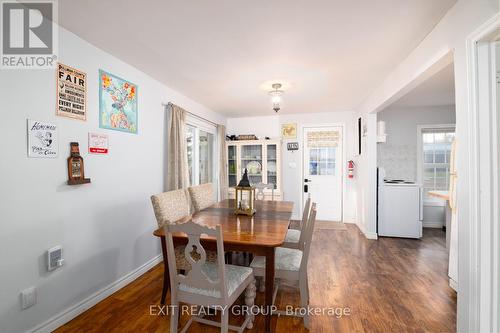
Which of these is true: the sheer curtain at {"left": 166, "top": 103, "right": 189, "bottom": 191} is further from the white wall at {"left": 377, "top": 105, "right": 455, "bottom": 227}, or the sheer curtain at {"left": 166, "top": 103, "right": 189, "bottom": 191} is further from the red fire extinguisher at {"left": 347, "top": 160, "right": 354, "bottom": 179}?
the white wall at {"left": 377, "top": 105, "right": 455, "bottom": 227}

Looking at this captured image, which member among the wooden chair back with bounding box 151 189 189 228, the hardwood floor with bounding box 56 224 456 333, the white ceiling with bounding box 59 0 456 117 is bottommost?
the hardwood floor with bounding box 56 224 456 333

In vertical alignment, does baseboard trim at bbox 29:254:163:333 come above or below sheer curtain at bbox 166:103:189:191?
below

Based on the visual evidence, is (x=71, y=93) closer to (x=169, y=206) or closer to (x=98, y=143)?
(x=98, y=143)

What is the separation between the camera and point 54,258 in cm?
165

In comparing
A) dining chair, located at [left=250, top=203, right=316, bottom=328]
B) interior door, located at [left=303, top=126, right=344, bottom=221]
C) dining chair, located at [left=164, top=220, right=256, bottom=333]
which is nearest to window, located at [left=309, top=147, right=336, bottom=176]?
interior door, located at [left=303, top=126, right=344, bottom=221]

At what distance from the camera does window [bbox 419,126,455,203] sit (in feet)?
14.2

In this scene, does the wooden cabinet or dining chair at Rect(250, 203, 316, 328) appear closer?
dining chair at Rect(250, 203, 316, 328)

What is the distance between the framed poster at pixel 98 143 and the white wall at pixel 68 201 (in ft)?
0.16

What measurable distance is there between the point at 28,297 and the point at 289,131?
442cm

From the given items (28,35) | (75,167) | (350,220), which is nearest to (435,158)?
(350,220)

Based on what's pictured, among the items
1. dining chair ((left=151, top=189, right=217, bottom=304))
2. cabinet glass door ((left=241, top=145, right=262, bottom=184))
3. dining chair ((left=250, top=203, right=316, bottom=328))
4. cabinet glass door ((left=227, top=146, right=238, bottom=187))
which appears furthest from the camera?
cabinet glass door ((left=227, top=146, right=238, bottom=187))

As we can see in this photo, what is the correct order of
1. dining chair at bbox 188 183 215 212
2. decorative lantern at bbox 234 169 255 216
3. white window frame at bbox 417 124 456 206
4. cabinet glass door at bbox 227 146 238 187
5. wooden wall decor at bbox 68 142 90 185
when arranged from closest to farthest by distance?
1. wooden wall decor at bbox 68 142 90 185
2. decorative lantern at bbox 234 169 255 216
3. dining chair at bbox 188 183 215 212
4. white window frame at bbox 417 124 456 206
5. cabinet glass door at bbox 227 146 238 187

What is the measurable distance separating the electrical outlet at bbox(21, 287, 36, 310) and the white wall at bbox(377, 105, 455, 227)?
5.20 metres

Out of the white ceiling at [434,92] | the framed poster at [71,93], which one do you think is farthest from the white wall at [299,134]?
the framed poster at [71,93]
